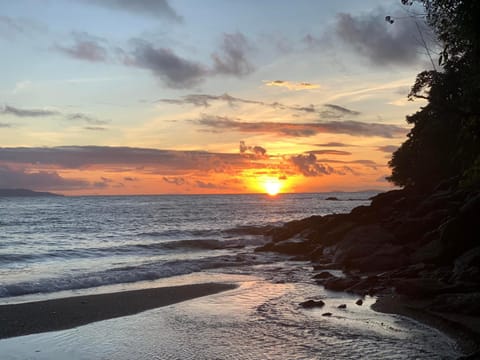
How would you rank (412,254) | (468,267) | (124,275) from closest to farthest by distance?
(468,267) < (412,254) < (124,275)

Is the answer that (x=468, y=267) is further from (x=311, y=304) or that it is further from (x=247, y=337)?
(x=247, y=337)

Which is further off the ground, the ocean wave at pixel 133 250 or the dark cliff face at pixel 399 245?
the dark cliff face at pixel 399 245

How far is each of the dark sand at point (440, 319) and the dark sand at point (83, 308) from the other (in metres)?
7.16

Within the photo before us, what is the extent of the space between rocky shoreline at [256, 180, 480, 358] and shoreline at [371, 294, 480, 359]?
0.07 ft

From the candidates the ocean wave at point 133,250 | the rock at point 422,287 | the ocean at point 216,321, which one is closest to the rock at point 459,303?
the rock at point 422,287

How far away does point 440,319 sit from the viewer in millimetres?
12734

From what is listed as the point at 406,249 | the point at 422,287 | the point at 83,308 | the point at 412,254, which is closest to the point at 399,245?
the point at 406,249

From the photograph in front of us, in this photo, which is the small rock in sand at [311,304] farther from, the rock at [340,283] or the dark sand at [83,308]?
the dark sand at [83,308]

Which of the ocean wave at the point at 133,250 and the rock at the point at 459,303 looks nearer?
the rock at the point at 459,303

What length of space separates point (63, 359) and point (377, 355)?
648cm

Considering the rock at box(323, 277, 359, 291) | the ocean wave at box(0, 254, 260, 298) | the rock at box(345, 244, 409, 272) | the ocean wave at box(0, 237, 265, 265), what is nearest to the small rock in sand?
the rock at box(323, 277, 359, 291)

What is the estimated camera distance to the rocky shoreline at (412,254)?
1350cm

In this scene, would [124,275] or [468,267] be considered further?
[124,275]

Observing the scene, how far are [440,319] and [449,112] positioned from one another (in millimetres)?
5616
